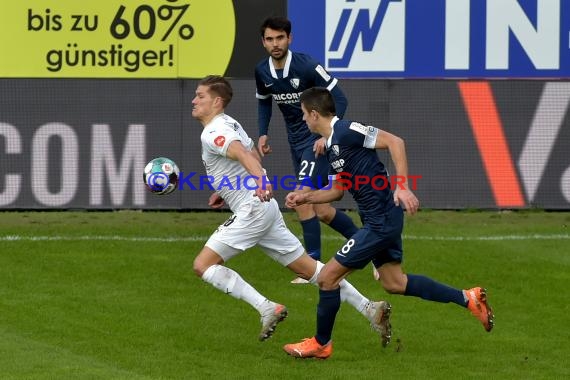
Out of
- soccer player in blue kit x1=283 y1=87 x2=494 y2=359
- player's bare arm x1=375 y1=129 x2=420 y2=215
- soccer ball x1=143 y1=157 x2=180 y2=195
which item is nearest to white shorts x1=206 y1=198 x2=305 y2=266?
soccer player in blue kit x1=283 y1=87 x2=494 y2=359

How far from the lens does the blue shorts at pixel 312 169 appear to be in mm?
12688

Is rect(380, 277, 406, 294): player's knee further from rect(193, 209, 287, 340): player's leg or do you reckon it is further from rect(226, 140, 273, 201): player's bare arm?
A: rect(226, 140, 273, 201): player's bare arm

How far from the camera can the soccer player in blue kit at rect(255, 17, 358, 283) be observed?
12672 millimetres

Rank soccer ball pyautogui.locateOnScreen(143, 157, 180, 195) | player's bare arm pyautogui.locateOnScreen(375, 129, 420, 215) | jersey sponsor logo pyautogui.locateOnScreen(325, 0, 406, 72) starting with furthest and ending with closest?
jersey sponsor logo pyautogui.locateOnScreen(325, 0, 406, 72), soccer ball pyautogui.locateOnScreen(143, 157, 180, 195), player's bare arm pyautogui.locateOnScreen(375, 129, 420, 215)

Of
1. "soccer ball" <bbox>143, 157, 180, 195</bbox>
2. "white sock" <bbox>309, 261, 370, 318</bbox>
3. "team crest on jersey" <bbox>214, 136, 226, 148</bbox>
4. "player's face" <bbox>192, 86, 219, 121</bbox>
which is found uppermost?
"player's face" <bbox>192, 86, 219, 121</bbox>

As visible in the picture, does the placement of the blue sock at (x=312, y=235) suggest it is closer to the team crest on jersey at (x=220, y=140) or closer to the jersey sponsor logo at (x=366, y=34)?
the team crest on jersey at (x=220, y=140)

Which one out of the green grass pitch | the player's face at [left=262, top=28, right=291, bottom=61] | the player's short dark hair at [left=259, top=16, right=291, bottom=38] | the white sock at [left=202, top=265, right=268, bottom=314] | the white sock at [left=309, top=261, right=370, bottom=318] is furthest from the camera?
the player's face at [left=262, top=28, right=291, bottom=61]

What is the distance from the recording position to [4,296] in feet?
39.1

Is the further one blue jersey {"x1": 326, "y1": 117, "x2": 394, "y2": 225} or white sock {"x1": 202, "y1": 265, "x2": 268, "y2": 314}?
white sock {"x1": 202, "y1": 265, "x2": 268, "y2": 314}

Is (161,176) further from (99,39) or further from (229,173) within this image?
(99,39)

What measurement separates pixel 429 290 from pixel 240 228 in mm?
1514

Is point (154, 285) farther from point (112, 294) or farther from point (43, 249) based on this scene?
point (43, 249)

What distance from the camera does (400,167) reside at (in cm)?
943

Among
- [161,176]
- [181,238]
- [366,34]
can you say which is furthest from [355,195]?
[366,34]
